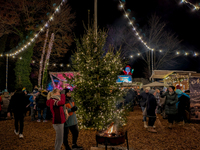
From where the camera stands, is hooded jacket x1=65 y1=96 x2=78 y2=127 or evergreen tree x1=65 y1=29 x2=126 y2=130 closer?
hooded jacket x1=65 y1=96 x2=78 y2=127

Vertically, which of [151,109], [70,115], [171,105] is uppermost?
[70,115]

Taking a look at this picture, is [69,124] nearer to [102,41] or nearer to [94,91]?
[94,91]

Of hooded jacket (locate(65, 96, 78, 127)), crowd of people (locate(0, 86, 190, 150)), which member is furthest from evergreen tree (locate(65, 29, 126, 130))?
hooded jacket (locate(65, 96, 78, 127))

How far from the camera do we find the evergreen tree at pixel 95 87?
7.46 meters

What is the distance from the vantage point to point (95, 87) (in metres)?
7.47

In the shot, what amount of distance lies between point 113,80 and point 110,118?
1.62m

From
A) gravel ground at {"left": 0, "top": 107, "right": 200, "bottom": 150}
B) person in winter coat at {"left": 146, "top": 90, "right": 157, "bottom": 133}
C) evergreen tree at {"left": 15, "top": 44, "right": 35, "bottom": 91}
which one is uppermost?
evergreen tree at {"left": 15, "top": 44, "right": 35, "bottom": 91}

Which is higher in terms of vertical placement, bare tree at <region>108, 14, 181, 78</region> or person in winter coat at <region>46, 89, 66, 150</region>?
bare tree at <region>108, 14, 181, 78</region>

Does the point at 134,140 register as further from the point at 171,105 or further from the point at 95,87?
the point at 171,105

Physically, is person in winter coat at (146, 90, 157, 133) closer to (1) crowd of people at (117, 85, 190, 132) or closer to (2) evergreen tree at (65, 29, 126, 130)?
(1) crowd of people at (117, 85, 190, 132)

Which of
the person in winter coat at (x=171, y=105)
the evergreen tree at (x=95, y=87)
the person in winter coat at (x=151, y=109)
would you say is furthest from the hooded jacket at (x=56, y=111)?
the person in winter coat at (x=171, y=105)

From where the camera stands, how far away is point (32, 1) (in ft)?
70.5

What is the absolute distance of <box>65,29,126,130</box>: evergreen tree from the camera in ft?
24.5

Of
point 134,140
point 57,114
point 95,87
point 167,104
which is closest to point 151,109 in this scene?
point 167,104
